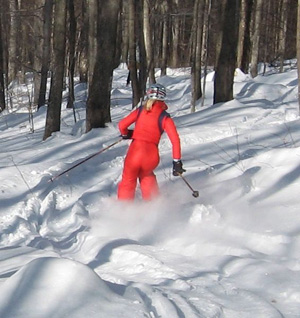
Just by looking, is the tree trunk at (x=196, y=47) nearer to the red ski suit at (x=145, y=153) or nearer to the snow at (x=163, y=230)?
the snow at (x=163, y=230)

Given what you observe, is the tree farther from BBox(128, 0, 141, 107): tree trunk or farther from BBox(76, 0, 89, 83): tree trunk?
BBox(128, 0, 141, 107): tree trunk

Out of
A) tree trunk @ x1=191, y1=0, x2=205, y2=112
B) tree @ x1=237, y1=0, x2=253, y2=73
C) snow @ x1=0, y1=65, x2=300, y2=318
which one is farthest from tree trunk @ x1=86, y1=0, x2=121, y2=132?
tree @ x1=237, y1=0, x2=253, y2=73

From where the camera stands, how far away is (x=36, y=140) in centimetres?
1429

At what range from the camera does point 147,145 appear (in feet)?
23.9

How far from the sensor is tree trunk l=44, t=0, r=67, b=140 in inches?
526

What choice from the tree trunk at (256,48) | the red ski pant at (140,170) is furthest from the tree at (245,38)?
the red ski pant at (140,170)

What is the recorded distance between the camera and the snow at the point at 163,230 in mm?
3672

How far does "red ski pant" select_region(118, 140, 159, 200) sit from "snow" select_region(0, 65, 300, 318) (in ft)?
0.51

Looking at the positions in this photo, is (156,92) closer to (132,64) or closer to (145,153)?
(145,153)

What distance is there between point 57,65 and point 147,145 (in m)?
6.75

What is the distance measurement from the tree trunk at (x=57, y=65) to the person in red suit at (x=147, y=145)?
646 centimetres

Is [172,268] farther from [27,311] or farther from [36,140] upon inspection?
[36,140]

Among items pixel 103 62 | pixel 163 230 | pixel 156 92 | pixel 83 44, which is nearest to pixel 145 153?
pixel 156 92

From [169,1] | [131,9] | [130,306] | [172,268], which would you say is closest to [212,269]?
[172,268]
